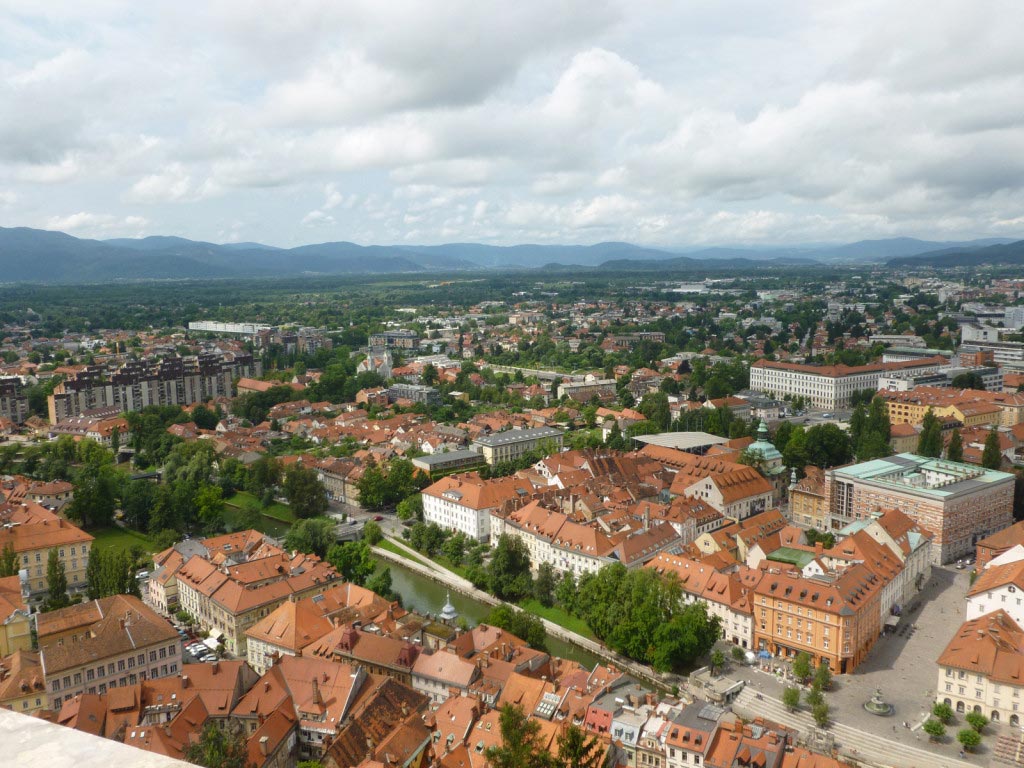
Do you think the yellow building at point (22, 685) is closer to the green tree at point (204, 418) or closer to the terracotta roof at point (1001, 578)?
the terracotta roof at point (1001, 578)

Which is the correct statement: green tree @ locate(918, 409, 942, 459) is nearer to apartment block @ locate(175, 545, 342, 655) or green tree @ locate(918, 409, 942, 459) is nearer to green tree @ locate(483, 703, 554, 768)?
apartment block @ locate(175, 545, 342, 655)

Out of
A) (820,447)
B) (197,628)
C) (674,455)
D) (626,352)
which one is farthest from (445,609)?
(626,352)

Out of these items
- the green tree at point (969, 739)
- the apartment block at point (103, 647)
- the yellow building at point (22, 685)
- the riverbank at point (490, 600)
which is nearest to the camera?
the green tree at point (969, 739)

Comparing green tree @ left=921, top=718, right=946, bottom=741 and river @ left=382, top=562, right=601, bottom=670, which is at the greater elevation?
green tree @ left=921, top=718, right=946, bottom=741

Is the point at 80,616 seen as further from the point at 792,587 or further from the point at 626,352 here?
the point at 626,352

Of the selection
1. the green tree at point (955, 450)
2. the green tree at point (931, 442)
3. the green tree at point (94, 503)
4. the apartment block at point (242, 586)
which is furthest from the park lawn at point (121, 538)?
the green tree at point (955, 450)

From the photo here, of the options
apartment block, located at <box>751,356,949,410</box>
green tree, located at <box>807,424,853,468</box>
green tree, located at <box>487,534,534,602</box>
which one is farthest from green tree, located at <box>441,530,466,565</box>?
A: apartment block, located at <box>751,356,949,410</box>
